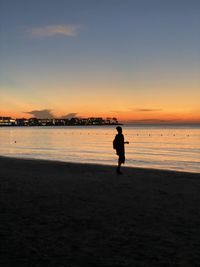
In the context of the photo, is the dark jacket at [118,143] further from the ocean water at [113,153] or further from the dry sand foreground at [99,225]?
the ocean water at [113,153]

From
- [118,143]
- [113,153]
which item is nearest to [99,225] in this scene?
[118,143]

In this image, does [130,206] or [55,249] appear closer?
[55,249]

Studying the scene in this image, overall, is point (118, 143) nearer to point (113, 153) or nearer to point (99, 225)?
point (99, 225)

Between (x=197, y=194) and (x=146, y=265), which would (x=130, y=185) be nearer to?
(x=197, y=194)

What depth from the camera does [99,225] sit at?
359 inches

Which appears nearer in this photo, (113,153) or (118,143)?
(118,143)

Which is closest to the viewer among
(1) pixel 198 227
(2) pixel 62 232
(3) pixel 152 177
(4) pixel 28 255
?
(4) pixel 28 255

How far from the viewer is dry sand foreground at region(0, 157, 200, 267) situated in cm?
686

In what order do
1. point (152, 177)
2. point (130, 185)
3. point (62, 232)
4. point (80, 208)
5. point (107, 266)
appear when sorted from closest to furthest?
point (107, 266)
point (62, 232)
point (80, 208)
point (130, 185)
point (152, 177)

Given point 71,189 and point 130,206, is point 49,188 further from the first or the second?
point 130,206

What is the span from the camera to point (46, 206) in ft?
36.9

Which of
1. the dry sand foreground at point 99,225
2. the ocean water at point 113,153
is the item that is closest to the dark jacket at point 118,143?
the dry sand foreground at point 99,225

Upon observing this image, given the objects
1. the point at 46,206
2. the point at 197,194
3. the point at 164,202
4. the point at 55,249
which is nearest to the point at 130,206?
the point at 164,202

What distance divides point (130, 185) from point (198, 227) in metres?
7.02
